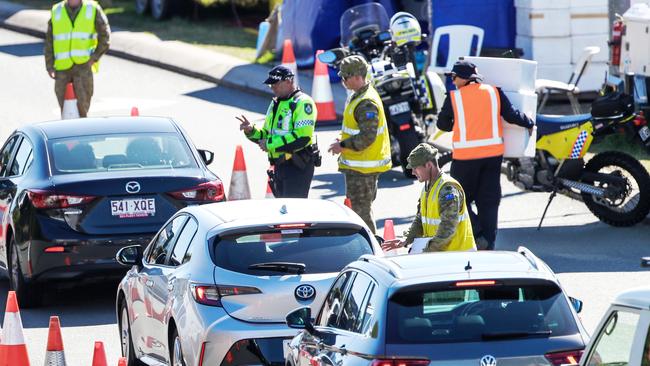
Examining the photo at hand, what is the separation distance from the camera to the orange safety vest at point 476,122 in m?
13.1

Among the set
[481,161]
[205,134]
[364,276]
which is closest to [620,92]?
[481,161]

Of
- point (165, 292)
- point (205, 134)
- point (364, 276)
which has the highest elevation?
point (364, 276)

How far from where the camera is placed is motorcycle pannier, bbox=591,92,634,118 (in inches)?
586

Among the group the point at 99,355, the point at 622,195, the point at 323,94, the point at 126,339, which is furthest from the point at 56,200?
the point at 323,94

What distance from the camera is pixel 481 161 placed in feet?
43.5

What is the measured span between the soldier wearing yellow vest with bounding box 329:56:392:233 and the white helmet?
4.96 metres

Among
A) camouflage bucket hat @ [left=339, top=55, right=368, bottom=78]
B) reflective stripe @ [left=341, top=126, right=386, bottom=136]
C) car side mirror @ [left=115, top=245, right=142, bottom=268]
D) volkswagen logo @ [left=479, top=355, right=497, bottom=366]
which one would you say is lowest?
car side mirror @ [left=115, top=245, right=142, bottom=268]

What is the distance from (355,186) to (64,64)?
7.56 metres

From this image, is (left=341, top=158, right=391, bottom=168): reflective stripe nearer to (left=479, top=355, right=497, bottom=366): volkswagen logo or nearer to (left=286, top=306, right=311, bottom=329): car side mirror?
(left=286, top=306, right=311, bottom=329): car side mirror

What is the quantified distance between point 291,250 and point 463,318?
94.2 inches

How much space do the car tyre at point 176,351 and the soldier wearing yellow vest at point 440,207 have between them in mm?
1581

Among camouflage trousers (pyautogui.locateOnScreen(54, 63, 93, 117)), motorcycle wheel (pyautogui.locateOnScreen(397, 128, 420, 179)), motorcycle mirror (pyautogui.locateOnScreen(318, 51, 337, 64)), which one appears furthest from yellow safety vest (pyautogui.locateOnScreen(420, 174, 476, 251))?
camouflage trousers (pyautogui.locateOnScreen(54, 63, 93, 117))

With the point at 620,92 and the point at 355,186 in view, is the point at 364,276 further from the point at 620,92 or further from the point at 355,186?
the point at 620,92

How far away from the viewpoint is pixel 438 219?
1023 cm
